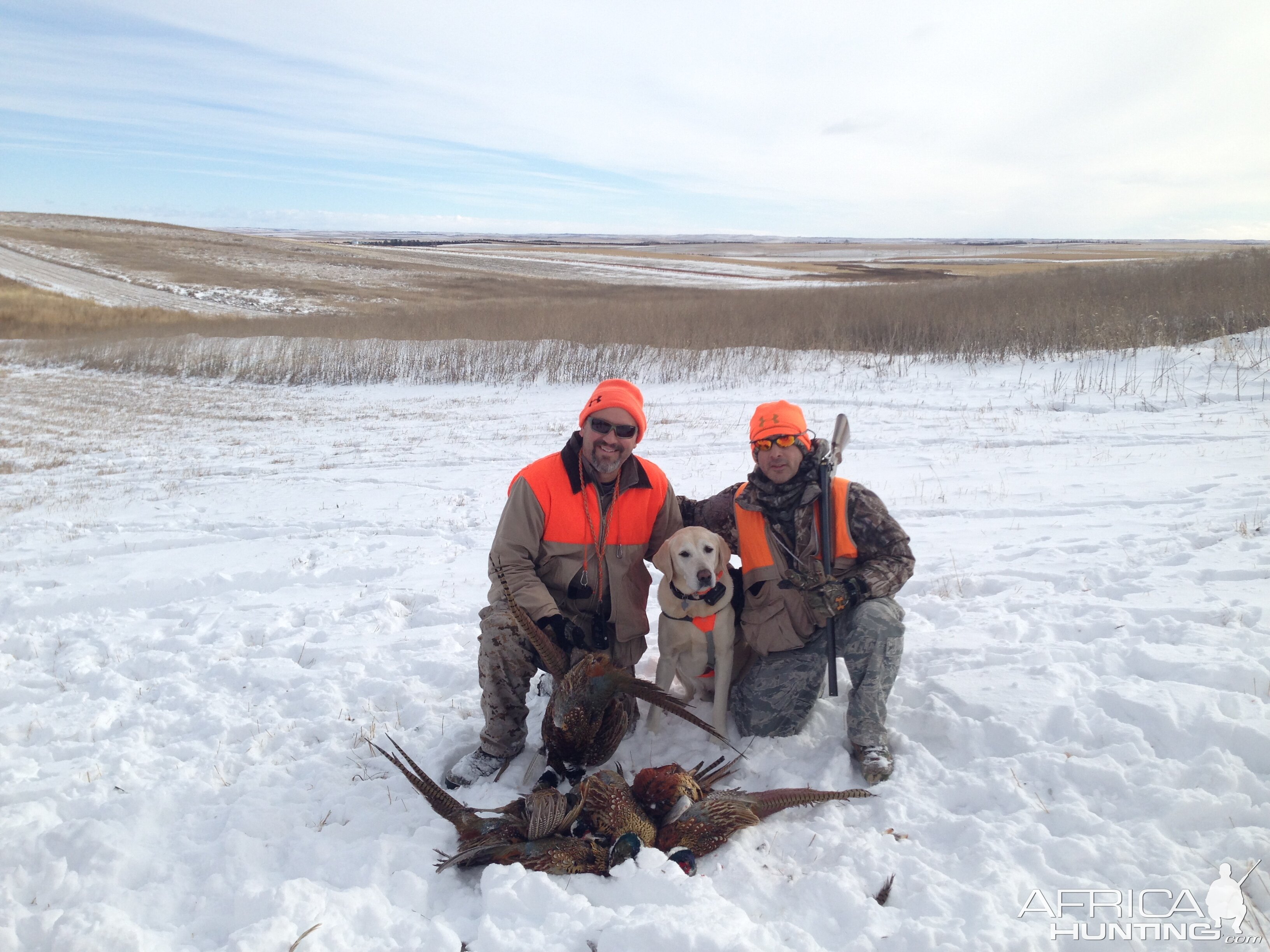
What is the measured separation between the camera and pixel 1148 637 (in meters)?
3.79

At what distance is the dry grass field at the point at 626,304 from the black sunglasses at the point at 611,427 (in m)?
13.0

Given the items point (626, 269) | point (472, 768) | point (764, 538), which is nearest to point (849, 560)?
point (764, 538)

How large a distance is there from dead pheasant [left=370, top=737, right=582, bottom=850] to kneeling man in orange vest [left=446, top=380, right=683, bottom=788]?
16.5 inches

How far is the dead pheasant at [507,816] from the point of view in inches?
111

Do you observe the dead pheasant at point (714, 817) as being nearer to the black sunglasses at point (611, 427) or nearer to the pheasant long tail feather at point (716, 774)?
Answer: the pheasant long tail feather at point (716, 774)

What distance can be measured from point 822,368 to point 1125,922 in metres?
13.6

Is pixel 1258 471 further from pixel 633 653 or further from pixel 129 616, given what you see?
pixel 129 616

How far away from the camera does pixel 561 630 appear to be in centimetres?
354

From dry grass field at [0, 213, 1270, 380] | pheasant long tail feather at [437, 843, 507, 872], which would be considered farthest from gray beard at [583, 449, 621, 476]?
dry grass field at [0, 213, 1270, 380]

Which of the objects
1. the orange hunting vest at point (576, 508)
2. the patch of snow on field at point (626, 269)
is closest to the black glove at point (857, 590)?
the orange hunting vest at point (576, 508)

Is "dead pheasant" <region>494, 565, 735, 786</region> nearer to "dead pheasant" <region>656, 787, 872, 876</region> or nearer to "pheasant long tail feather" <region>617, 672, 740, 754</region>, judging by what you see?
"pheasant long tail feather" <region>617, 672, 740, 754</region>

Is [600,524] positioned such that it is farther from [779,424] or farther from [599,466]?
[779,424]

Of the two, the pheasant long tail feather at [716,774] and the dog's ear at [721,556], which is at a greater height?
the dog's ear at [721,556]

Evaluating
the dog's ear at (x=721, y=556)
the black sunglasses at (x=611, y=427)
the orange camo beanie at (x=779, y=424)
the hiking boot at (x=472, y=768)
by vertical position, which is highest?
the orange camo beanie at (x=779, y=424)
